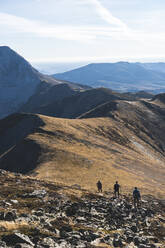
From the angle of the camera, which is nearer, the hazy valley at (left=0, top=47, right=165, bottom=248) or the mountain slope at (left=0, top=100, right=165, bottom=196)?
the hazy valley at (left=0, top=47, right=165, bottom=248)

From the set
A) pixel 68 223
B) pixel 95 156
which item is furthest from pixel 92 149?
pixel 68 223

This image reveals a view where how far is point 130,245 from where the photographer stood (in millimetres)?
Answer: 20922

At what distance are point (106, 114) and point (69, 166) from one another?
74.4 meters

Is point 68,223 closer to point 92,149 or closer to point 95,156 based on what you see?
point 95,156

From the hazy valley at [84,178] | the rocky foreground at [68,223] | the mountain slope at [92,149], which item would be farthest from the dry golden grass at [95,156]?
the rocky foreground at [68,223]

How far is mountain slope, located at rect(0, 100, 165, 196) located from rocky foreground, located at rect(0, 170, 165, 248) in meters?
19.6

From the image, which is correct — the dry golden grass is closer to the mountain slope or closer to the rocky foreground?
the mountain slope

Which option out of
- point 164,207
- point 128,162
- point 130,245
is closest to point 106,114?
point 128,162

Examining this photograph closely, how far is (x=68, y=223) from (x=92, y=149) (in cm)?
6359

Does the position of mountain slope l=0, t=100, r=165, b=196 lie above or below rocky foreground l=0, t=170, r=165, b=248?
below

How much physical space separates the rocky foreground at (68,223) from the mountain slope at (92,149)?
19611 millimetres

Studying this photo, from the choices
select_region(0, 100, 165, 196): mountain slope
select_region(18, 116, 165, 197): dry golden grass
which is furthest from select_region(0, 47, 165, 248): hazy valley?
select_region(18, 116, 165, 197): dry golden grass

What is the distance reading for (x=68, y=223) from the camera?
2347 centimetres

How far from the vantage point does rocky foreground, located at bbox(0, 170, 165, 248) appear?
1852 centimetres
